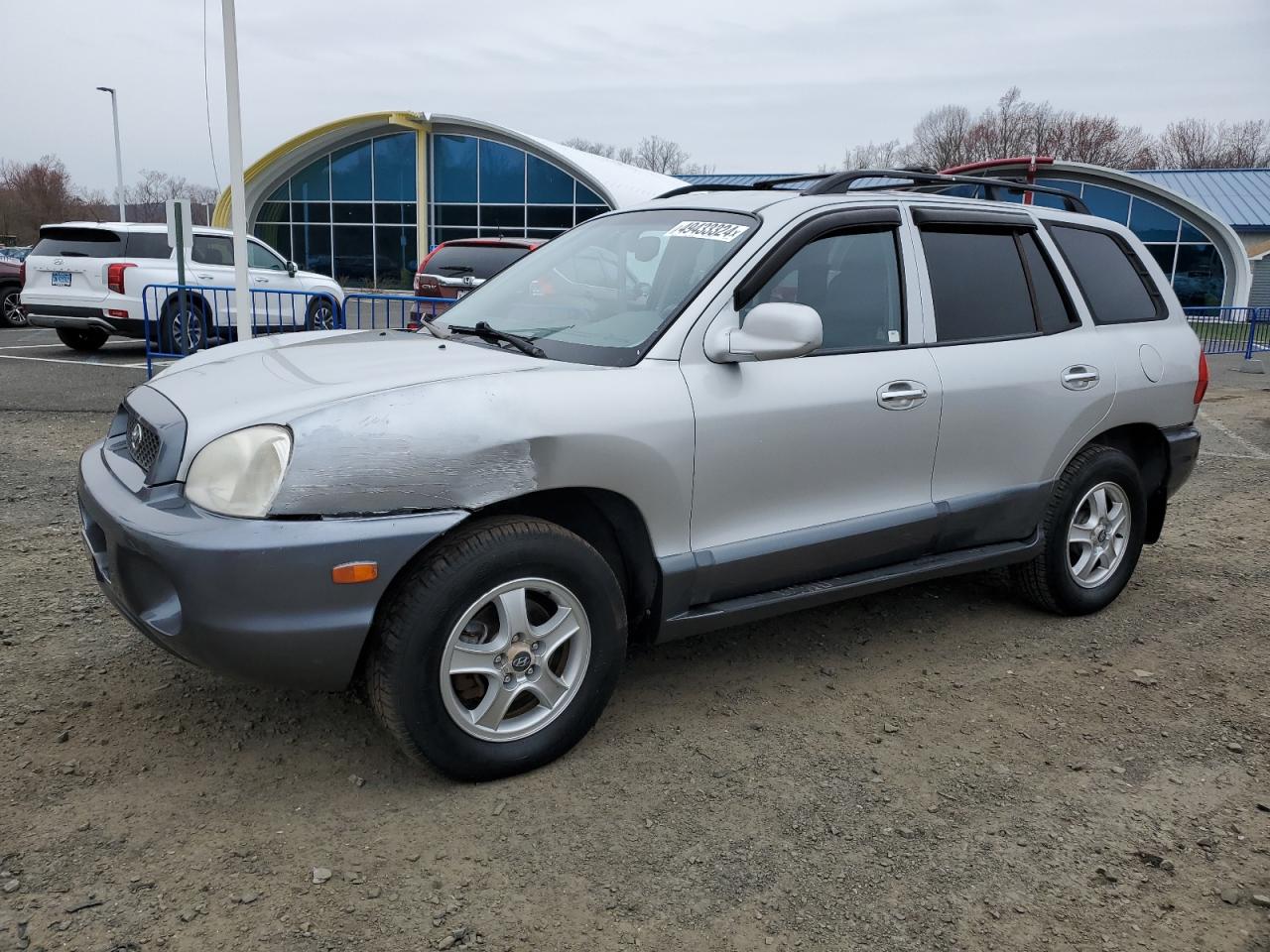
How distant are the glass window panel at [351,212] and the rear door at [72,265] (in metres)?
25.2

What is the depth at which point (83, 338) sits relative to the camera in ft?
45.0

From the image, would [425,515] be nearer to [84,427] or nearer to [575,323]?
[575,323]

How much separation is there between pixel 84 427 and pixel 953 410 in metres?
7.25

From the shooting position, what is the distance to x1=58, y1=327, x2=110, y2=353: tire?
535 inches

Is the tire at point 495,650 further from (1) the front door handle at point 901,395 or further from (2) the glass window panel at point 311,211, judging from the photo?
(2) the glass window panel at point 311,211

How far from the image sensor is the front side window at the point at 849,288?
3.60 metres

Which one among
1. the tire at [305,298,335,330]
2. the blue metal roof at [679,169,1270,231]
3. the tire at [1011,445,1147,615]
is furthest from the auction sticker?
the blue metal roof at [679,169,1270,231]

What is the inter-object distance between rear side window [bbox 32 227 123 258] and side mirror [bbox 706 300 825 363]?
11537 millimetres

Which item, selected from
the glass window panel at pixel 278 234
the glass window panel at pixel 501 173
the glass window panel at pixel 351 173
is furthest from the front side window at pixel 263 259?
the glass window panel at pixel 278 234

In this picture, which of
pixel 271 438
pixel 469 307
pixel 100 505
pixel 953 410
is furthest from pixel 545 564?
pixel 953 410

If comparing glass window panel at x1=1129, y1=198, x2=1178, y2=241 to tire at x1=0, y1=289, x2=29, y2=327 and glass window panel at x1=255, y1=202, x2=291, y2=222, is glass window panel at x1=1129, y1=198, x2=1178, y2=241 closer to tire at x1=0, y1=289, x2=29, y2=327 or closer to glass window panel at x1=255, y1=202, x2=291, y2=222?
glass window panel at x1=255, y1=202, x2=291, y2=222

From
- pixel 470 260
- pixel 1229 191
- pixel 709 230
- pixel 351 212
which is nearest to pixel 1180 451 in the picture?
pixel 709 230

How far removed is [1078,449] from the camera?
14.4 ft

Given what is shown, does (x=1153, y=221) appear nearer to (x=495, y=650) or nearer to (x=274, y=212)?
(x=274, y=212)
